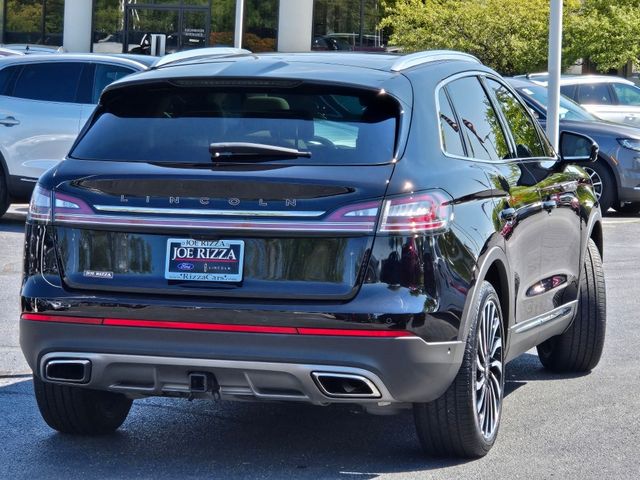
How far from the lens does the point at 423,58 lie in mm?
5930

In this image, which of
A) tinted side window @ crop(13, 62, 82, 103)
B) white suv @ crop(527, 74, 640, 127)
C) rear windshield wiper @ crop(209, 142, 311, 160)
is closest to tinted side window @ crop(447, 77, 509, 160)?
rear windshield wiper @ crop(209, 142, 311, 160)

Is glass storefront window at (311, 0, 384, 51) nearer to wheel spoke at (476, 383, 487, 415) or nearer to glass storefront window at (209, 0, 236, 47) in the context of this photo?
glass storefront window at (209, 0, 236, 47)

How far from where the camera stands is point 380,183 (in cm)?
501

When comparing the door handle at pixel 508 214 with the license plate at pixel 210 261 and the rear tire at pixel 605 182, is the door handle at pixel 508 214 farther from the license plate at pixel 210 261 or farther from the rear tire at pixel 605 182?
the rear tire at pixel 605 182

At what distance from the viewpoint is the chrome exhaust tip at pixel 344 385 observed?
16.3ft

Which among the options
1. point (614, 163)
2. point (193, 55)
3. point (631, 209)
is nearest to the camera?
point (193, 55)

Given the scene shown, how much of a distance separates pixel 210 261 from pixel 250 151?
1.51 ft

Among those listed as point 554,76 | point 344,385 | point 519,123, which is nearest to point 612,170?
point 554,76

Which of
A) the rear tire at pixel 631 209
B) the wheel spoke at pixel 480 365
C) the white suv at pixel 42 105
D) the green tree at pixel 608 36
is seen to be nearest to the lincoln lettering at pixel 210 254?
the wheel spoke at pixel 480 365

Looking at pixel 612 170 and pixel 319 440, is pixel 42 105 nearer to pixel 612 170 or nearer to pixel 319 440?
pixel 612 170

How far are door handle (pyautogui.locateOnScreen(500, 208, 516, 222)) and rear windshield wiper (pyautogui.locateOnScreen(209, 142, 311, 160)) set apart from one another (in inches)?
42.2

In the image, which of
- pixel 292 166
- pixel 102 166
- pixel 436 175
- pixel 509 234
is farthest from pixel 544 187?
pixel 102 166

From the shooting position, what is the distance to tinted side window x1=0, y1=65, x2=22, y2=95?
14.7 metres

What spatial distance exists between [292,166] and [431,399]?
3.38ft
